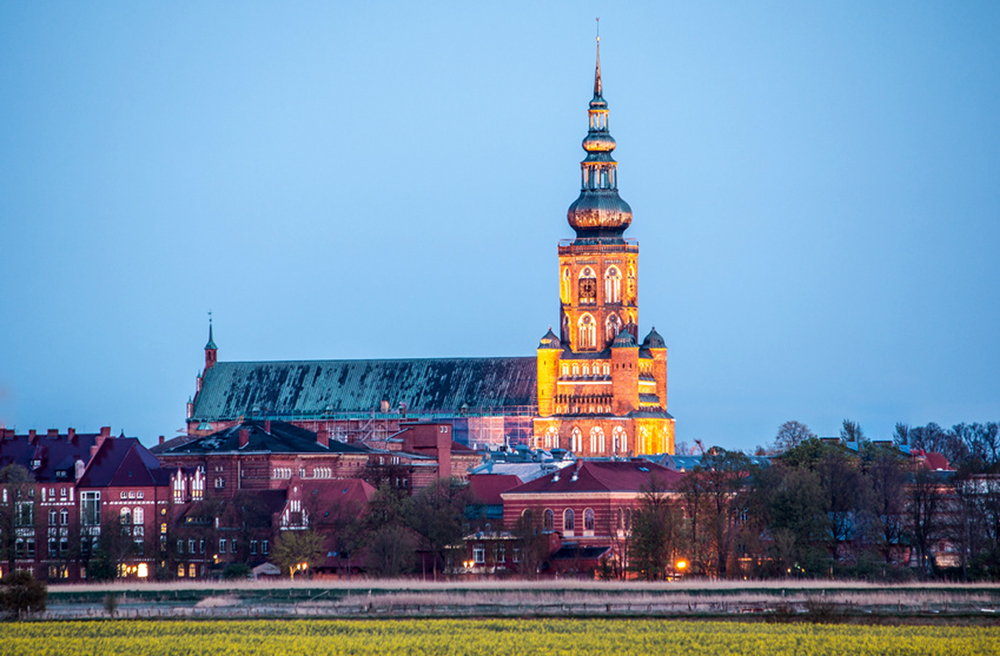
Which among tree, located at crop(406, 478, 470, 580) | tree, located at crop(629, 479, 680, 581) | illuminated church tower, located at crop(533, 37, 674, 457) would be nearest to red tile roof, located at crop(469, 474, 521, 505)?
tree, located at crop(406, 478, 470, 580)

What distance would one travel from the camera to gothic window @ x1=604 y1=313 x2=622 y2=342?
632ft

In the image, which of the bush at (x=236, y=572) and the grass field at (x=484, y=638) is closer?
the grass field at (x=484, y=638)

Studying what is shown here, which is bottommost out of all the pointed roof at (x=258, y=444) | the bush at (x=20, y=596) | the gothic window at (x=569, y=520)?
the bush at (x=20, y=596)

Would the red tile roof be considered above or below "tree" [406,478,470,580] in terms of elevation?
above

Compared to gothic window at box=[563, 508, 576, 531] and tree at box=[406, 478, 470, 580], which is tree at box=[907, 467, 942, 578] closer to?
gothic window at box=[563, 508, 576, 531]

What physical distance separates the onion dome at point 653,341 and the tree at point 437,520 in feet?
215

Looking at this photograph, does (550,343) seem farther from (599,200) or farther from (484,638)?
(484,638)

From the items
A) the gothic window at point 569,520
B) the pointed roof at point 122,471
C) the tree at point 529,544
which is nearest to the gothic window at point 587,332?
the pointed roof at point 122,471

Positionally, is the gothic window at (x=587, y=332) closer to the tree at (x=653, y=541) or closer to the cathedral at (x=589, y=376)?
the cathedral at (x=589, y=376)

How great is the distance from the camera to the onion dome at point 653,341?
193500 mm

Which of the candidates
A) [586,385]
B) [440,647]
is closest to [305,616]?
[440,647]

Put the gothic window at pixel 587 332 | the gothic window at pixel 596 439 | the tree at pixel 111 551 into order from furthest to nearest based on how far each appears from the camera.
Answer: the gothic window at pixel 587 332 → the gothic window at pixel 596 439 → the tree at pixel 111 551

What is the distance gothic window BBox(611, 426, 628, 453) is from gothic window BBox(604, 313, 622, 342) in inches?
436

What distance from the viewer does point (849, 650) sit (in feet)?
237
